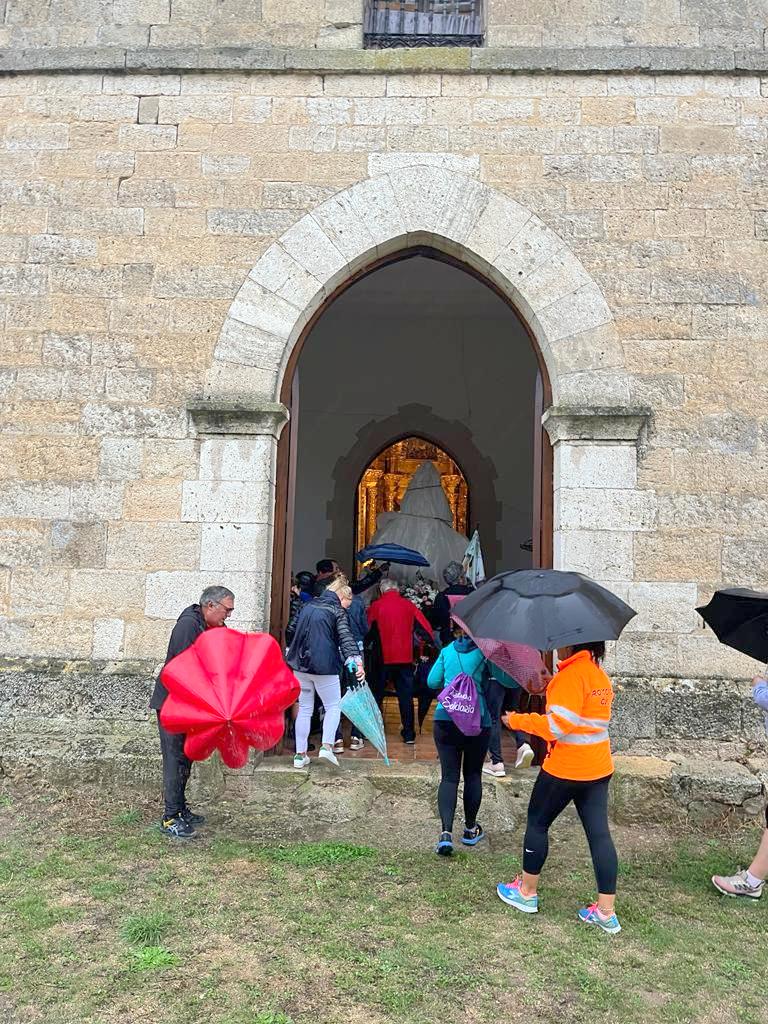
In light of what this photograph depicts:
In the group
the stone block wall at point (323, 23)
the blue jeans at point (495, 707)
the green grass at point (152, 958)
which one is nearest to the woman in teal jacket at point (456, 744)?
the blue jeans at point (495, 707)

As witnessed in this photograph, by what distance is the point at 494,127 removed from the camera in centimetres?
539

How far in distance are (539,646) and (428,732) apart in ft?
12.2

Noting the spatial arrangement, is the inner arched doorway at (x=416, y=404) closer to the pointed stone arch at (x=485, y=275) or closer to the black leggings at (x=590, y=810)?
the pointed stone arch at (x=485, y=275)

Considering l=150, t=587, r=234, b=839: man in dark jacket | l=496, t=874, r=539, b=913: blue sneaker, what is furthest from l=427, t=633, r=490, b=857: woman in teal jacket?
l=150, t=587, r=234, b=839: man in dark jacket

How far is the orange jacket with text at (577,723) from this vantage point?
3.20 m

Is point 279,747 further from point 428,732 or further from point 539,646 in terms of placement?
point 539,646

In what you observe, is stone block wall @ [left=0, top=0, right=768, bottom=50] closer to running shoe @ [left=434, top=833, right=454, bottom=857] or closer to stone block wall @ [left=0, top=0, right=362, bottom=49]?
stone block wall @ [left=0, top=0, right=362, bottom=49]

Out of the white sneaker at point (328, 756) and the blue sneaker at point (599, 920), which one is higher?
the white sneaker at point (328, 756)

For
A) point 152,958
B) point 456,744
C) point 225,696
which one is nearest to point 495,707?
point 456,744

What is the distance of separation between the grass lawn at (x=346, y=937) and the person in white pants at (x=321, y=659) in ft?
3.03

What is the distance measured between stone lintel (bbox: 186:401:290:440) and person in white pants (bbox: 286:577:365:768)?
1.23 metres

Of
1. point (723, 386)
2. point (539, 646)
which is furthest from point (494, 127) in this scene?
point (539, 646)

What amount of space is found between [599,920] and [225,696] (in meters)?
1.95

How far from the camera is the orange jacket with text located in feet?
10.5
